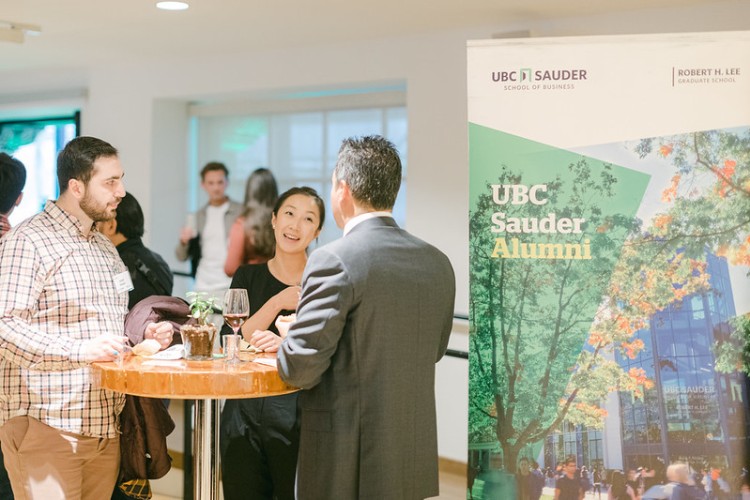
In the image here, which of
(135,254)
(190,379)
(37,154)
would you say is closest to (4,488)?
(135,254)

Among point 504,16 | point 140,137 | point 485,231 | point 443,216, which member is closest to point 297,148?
point 140,137

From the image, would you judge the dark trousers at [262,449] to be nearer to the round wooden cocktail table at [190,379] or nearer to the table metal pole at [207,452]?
the table metal pole at [207,452]

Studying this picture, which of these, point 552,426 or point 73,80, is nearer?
point 552,426

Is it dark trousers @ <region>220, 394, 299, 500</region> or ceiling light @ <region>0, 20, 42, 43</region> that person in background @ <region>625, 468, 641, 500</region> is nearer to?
dark trousers @ <region>220, 394, 299, 500</region>

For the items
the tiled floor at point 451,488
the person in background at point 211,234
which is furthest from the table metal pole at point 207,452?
the person in background at point 211,234

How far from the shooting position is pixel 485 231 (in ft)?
9.90

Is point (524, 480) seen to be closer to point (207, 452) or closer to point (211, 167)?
point (207, 452)

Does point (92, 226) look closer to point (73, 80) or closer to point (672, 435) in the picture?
point (672, 435)

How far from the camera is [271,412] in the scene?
118 inches

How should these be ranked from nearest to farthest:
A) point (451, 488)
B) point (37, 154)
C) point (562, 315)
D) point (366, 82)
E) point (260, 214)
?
point (562, 315)
point (451, 488)
point (366, 82)
point (260, 214)
point (37, 154)

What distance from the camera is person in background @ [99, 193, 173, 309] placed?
3863 mm

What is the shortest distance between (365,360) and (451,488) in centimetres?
290

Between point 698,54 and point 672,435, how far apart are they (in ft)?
4.00

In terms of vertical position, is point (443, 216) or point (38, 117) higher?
point (38, 117)
